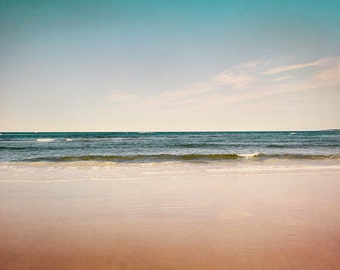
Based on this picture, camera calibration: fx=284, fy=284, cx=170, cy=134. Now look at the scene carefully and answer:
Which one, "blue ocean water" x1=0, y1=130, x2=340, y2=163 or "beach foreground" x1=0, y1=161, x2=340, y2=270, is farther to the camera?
"blue ocean water" x1=0, y1=130, x2=340, y2=163

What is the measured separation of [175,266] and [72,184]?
19.7ft

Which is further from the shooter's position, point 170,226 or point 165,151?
point 165,151

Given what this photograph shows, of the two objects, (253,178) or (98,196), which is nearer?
(98,196)

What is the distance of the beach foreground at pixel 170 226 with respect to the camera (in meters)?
3.46

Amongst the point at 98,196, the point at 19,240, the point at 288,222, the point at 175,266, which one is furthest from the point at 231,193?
the point at 19,240

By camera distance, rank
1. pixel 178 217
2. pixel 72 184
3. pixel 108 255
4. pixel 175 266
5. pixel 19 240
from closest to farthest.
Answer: pixel 175 266
pixel 108 255
pixel 19 240
pixel 178 217
pixel 72 184

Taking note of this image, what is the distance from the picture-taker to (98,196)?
6867mm

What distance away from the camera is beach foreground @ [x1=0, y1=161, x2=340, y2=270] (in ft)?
11.3

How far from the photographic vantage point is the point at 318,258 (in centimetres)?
346

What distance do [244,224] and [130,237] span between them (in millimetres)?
1909

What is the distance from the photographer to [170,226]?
468cm

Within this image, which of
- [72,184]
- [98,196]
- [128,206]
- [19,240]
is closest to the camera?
[19,240]

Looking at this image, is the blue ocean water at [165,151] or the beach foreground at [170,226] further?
the blue ocean water at [165,151]

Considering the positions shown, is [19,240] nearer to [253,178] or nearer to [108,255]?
[108,255]
